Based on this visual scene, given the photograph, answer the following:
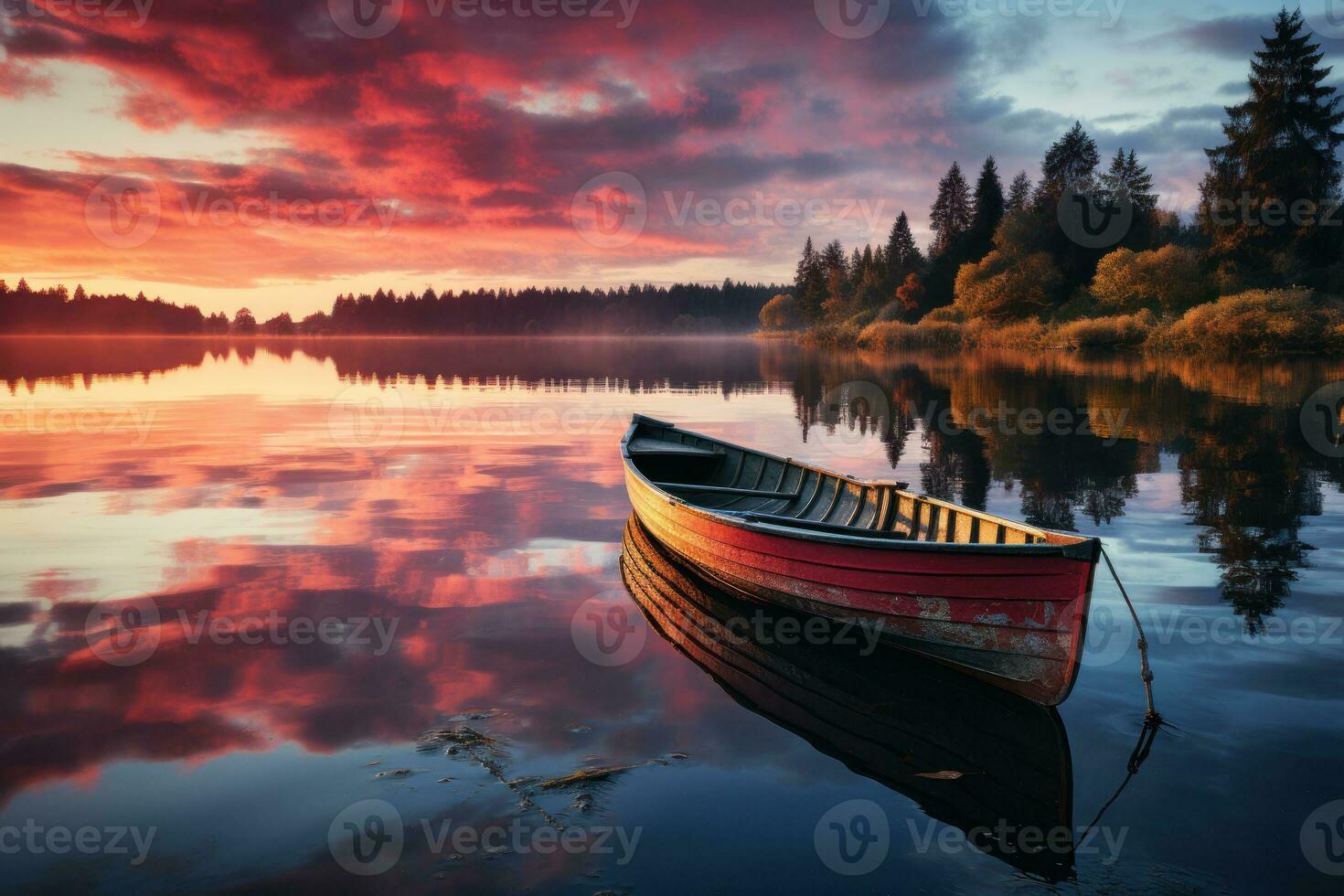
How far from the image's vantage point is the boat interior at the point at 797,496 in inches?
348

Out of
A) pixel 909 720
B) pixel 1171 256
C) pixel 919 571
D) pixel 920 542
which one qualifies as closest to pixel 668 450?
pixel 919 571

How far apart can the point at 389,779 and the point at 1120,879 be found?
16.6 feet

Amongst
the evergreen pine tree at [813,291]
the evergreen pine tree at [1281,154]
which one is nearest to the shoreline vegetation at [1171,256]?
the evergreen pine tree at [1281,154]

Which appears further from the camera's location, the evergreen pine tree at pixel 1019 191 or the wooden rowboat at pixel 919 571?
the evergreen pine tree at pixel 1019 191

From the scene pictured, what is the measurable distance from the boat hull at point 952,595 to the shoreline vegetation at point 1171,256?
51.9 metres

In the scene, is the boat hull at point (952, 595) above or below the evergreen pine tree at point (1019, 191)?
below

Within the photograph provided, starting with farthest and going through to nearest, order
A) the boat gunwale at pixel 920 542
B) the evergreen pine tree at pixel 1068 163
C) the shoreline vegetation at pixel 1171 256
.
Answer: the evergreen pine tree at pixel 1068 163 → the shoreline vegetation at pixel 1171 256 → the boat gunwale at pixel 920 542

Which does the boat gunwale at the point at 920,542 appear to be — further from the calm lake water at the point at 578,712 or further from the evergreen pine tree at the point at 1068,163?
the evergreen pine tree at the point at 1068,163

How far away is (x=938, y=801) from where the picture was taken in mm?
5914

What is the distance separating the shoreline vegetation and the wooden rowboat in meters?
50.0

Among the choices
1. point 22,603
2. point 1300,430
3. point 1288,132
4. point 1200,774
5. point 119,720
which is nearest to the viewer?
point 1200,774

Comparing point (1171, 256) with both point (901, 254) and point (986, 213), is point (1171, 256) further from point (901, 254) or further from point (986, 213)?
point (901, 254)

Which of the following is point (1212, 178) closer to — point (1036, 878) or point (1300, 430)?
point (1300, 430)

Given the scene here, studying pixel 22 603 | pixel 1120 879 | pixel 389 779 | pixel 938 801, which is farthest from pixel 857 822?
pixel 22 603
